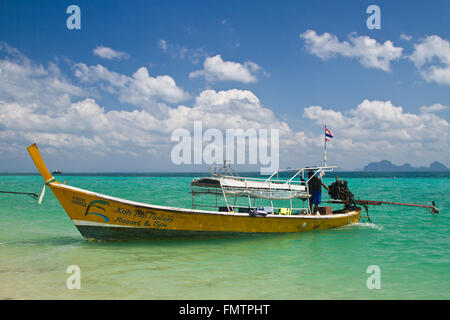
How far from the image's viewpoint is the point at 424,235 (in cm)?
1459

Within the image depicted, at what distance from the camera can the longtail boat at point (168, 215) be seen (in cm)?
1087

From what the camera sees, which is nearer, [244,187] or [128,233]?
[128,233]

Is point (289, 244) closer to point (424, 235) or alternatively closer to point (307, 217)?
point (307, 217)

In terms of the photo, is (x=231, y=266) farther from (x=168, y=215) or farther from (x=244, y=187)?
(x=244, y=187)

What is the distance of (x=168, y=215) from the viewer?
11453 millimetres

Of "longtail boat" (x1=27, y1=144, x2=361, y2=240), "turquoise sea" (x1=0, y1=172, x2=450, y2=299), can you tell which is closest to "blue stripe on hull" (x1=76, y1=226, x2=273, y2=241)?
"longtail boat" (x1=27, y1=144, x2=361, y2=240)

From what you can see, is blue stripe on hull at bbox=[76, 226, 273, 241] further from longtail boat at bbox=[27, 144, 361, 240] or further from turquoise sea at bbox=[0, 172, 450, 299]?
turquoise sea at bbox=[0, 172, 450, 299]

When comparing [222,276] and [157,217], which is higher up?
[157,217]

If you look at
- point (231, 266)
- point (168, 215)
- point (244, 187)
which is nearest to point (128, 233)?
point (168, 215)

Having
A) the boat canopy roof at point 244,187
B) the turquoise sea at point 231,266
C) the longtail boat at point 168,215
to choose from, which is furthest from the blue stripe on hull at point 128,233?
the boat canopy roof at point 244,187

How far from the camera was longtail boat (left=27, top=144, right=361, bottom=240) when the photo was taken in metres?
10.9

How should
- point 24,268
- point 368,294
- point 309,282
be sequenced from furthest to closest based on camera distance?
point 24,268 < point 309,282 < point 368,294
